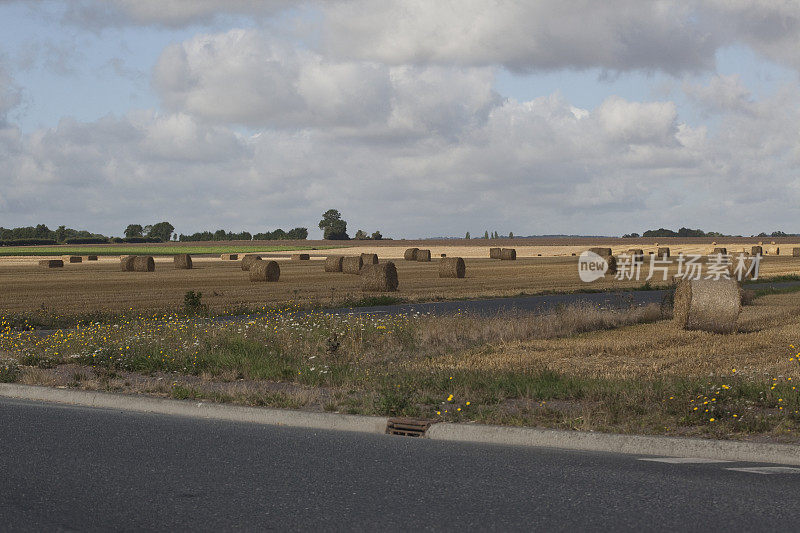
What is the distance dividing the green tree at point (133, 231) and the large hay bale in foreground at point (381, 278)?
5126 inches


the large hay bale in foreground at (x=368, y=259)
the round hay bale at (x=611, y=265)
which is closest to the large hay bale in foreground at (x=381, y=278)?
the large hay bale in foreground at (x=368, y=259)

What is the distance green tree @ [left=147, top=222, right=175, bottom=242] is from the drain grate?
15631 cm

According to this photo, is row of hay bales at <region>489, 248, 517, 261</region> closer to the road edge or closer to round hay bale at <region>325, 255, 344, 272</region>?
round hay bale at <region>325, 255, 344, 272</region>

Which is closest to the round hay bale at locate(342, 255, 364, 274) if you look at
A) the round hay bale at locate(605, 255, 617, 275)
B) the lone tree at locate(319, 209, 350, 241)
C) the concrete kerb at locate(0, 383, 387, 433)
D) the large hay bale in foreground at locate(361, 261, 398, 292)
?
the round hay bale at locate(605, 255, 617, 275)

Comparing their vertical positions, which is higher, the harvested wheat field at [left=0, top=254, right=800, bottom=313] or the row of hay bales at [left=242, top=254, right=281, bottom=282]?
the row of hay bales at [left=242, top=254, right=281, bottom=282]

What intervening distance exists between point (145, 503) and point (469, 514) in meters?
2.37

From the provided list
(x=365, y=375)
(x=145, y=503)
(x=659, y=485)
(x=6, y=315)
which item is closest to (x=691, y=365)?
(x=365, y=375)

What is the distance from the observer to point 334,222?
5945 inches

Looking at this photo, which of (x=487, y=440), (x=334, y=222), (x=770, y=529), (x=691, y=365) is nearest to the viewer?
(x=770, y=529)

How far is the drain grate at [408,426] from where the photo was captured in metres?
8.70

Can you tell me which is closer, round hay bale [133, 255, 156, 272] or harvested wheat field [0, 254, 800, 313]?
harvested wheat field [0, 254, 800, 313]

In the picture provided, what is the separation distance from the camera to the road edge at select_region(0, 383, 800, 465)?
759 cm

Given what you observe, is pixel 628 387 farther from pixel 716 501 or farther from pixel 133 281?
pixel 133 281

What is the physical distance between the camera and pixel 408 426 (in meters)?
8.77
